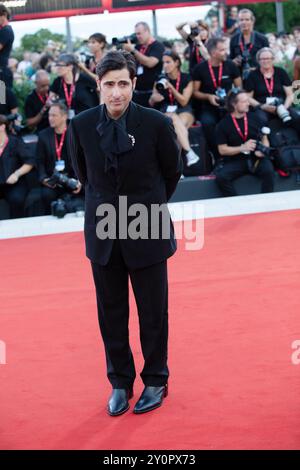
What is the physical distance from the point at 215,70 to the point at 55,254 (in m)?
3.32

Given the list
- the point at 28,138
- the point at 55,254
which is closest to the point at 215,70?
the point at 28,138

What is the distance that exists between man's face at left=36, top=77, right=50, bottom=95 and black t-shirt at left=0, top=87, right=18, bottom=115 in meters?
0.40

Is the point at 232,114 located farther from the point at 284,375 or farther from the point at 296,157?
the point at 284,375

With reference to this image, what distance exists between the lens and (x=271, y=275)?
19.0 ft

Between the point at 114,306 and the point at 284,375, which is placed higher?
the point at 114,306

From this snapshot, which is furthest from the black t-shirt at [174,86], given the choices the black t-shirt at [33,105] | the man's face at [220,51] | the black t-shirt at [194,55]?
the black t-shirt at [33,105]

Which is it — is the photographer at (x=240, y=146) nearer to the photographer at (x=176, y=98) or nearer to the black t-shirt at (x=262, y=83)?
the photographer at (x=176, y=98)

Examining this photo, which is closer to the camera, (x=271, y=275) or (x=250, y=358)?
(x=250, y=358)

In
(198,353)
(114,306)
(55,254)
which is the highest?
(114,306)

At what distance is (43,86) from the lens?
30.7ft

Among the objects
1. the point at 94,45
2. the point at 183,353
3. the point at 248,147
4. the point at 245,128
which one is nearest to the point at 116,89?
the point at 183,353

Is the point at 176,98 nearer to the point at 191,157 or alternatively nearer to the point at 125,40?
the point at 191,157

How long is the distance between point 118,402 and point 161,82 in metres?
5.56

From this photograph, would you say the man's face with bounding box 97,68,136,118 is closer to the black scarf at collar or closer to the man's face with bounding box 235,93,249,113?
the black scarf at collar
